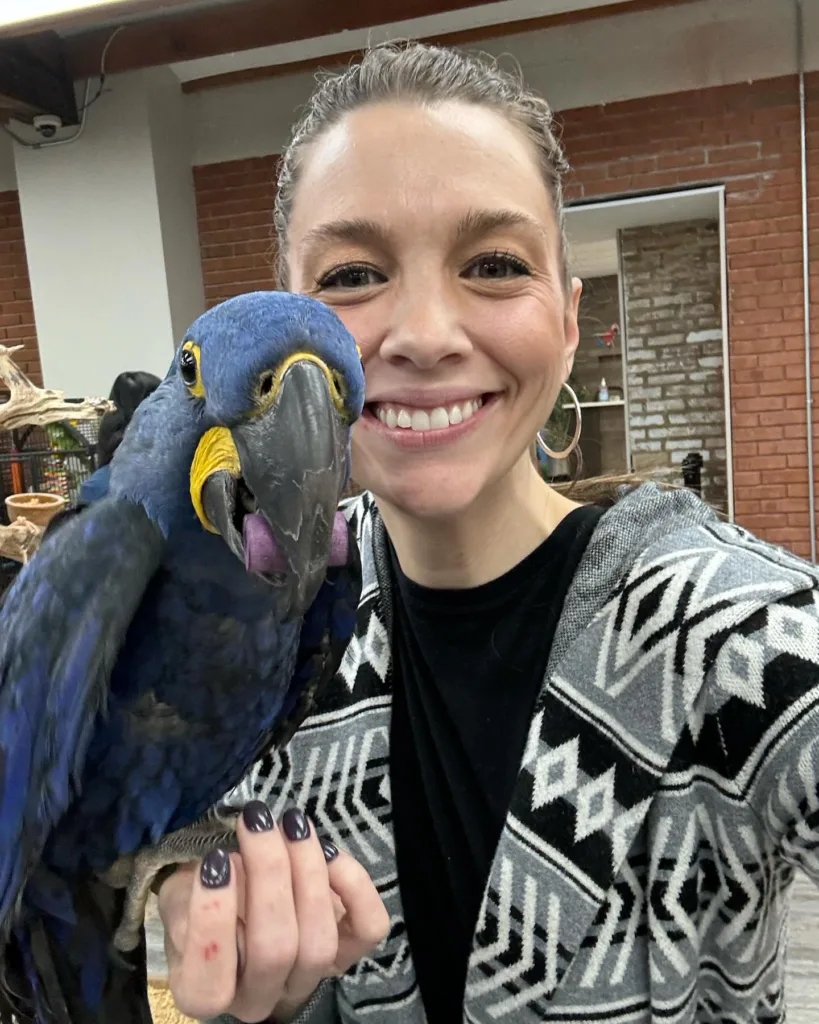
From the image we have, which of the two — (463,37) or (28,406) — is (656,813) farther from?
(463,37)

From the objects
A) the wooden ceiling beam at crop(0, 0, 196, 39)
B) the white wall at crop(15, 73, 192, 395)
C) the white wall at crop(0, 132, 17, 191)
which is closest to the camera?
the wooden ceiling beam at crop(0, 0, 196, 39)

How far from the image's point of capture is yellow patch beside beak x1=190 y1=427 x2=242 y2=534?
24.5 inches

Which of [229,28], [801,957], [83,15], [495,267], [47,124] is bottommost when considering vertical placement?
[801,957]

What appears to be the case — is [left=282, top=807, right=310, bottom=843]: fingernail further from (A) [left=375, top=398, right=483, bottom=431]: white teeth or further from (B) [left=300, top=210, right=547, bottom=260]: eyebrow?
(B) [left=300, top=210, right=547, bottom=260]: eyebrow

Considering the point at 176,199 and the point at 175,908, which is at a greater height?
the point at 176,199

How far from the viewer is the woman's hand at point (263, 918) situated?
0.61 m

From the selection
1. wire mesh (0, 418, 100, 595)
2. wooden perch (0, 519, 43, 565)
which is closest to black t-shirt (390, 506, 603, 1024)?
wooden perch (0, 519, 43, 565)

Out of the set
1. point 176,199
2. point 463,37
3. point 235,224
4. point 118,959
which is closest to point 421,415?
point 118,959

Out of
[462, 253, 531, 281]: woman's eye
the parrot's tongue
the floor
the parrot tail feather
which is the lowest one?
the floor

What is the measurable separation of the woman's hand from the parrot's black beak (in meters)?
0.19

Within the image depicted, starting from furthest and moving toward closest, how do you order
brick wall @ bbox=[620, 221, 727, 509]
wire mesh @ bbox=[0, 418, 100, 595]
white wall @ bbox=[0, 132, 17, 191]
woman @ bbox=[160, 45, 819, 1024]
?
white wall @ bbox=[0, 132, 17, 191] → brick wall @ bbox=[620, 221, 727, 509] → wire mesh @ bbox=[0, 418, 100, 595] → woman @ bbox=[160, 45, 819, 1024]

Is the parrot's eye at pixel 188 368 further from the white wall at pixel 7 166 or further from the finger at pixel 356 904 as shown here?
the white wall at pixel 7 166

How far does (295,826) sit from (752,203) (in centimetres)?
399

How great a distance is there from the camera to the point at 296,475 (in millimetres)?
573
